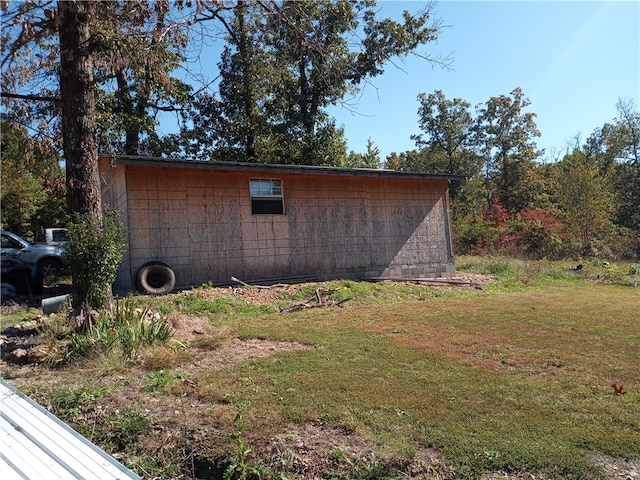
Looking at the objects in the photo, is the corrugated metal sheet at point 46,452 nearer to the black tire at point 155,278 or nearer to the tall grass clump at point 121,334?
the tall grass clump at point 121,334

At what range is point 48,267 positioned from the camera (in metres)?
12.2

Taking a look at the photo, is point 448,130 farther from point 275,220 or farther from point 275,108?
point 275,220

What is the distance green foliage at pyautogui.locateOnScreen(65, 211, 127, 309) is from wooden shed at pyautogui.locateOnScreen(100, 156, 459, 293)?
2691mm

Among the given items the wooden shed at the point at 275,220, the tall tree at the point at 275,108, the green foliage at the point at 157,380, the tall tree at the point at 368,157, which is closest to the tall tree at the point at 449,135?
the tall tree at the point at 368,157

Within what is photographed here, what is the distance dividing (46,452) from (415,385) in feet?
9.28

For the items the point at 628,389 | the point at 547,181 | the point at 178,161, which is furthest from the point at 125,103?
the point at 547,181

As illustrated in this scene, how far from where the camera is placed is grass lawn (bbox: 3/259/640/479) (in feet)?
9.32

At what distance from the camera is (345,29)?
5.50 m

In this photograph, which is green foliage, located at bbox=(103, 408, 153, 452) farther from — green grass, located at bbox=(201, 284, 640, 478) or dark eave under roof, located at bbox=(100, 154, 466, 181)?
dark eave under roof, located at bbox=(100, 154, 466, 181)

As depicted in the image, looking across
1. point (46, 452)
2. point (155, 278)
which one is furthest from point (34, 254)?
point (46, 452)

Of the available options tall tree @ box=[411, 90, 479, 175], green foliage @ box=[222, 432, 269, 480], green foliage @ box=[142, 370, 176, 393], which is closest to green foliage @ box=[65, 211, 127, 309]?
→ green foliage @ box=[142, 370, 176, 393]

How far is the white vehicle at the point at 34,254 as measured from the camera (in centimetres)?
1189

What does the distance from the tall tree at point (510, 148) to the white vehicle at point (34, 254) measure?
2813 cm

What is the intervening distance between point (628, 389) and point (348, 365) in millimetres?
2488
